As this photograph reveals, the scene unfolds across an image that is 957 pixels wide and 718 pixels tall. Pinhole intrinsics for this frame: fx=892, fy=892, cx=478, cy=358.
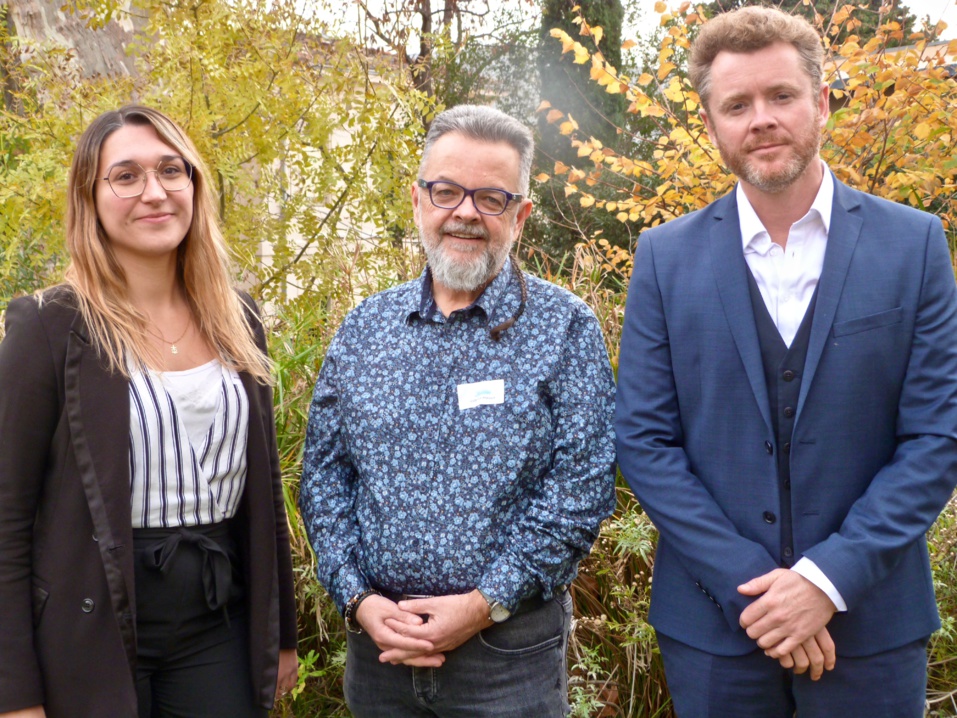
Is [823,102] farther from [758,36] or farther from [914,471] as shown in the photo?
[914,471]

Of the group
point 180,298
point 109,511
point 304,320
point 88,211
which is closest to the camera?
point 109,511

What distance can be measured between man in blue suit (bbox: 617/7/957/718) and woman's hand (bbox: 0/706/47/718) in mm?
1560

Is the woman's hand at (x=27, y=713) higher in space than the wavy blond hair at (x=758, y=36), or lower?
lower

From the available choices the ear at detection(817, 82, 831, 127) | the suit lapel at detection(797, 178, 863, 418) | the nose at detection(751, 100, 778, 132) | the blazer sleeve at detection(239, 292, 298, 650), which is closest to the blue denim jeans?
the blazer sleeve at detection(239, 292, 298, 650)

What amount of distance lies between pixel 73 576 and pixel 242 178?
10.3ft

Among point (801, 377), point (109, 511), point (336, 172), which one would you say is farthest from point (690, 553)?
point (336, 172)

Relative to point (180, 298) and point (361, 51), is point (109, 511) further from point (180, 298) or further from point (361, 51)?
point (361, 51)

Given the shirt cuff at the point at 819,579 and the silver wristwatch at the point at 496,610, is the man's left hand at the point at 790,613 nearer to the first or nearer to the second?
the shirt cuff at the point at 819,579

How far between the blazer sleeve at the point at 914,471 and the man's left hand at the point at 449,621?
82 cm

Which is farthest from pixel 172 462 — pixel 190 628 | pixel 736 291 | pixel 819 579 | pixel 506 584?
pixel 819 579

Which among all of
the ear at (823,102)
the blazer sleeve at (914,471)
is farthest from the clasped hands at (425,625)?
the ear at (823,102)

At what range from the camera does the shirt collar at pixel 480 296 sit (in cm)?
248

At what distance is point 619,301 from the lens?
4.87 metres

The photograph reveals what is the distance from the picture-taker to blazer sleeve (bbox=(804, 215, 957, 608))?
2080 millimetres
